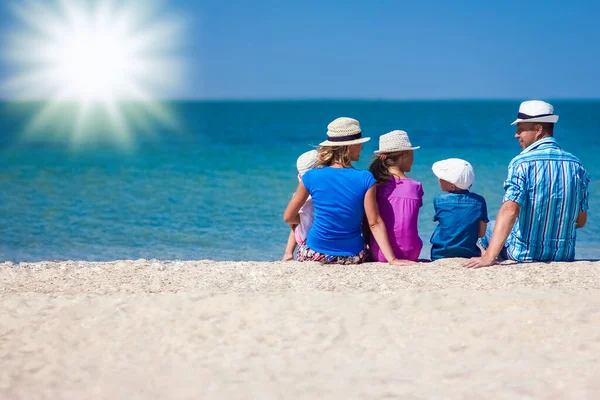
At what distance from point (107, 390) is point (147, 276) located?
1791mm

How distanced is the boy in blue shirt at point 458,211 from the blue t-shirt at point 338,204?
609 millimetres

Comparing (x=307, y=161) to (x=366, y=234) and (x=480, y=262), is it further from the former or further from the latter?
(x=480, y=262)

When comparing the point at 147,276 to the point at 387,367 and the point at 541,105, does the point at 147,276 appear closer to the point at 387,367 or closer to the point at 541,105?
the point at 387,367

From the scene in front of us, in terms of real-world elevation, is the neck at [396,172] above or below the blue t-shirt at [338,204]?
above

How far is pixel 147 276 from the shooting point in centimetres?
520

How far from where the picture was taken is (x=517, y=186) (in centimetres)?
504

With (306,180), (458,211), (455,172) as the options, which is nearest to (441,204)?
(458,211)

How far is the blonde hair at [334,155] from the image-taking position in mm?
5293

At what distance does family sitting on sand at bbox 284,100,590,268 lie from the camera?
509 cm

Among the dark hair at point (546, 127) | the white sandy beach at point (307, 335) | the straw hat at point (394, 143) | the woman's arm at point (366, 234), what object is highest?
the dark hair at point (546, 127)

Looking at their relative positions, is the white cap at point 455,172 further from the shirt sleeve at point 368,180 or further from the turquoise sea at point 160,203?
the turquoise sea at point 160,203

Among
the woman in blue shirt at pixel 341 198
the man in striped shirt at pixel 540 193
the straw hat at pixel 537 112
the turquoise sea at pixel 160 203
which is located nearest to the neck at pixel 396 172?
the woman in blue shirt at pixel 341 198

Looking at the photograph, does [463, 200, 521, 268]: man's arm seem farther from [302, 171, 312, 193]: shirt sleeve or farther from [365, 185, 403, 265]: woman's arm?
[302, 171, 312, 193]: shirt sleeve

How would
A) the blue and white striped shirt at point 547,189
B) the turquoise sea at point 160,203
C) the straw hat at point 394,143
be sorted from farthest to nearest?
the turquoise sea at point 160,203
the straw hat at point 394,143
the blue and white striped shirt at point 547,189
